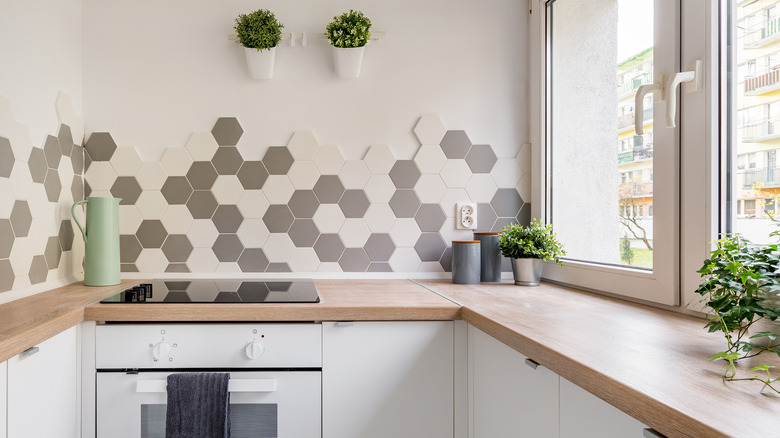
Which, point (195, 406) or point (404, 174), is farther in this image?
point (404, 174)

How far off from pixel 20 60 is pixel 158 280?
0.91m

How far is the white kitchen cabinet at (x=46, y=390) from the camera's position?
1.14 meters

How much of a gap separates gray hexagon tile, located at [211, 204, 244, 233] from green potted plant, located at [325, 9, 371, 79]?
0.77 metres

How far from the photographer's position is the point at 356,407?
147 cm

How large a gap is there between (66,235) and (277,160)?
2.87ft

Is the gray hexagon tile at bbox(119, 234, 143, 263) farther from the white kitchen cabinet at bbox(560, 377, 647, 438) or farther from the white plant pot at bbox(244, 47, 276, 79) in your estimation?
the white kitchen cabinet at bbox(560, 377, 647, 438)

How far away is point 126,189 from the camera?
2059 millimetres

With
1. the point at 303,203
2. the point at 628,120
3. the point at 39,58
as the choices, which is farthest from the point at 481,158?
the point at 39,58

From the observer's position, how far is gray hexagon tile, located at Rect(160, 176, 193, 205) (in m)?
2.07

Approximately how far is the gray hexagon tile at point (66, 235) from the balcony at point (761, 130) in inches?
88.6

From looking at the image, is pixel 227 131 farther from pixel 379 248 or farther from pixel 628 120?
pixel 628 120

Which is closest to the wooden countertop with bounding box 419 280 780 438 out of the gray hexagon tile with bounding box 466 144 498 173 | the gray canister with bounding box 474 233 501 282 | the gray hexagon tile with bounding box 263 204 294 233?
the gray canister with bounding box 474 233 501 282

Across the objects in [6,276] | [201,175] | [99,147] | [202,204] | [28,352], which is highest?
[99,147]

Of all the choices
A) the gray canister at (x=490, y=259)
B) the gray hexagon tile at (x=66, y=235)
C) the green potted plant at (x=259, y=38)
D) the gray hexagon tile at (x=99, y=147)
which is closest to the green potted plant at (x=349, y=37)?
the green potted plant at (x=259, y=38)
